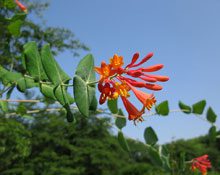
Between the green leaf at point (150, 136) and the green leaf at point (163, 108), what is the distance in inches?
5.9

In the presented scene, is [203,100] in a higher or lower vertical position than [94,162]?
higher

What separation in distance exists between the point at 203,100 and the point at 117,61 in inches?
49.7

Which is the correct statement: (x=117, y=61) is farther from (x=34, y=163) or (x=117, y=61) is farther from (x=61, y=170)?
(x=34, y=163)

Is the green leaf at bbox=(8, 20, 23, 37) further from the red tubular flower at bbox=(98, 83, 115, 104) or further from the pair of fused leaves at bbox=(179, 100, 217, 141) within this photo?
the pair of fused leaves at bbox=(179, 100, 217, 141)

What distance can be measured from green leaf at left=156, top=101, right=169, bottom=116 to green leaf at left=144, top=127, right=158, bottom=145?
5.9 inches

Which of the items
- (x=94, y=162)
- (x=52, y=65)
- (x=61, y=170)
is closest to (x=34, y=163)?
(x=61, y=170)

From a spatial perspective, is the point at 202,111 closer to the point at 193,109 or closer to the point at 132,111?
the point at 193,109

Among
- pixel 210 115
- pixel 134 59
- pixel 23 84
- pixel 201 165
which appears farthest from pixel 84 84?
pixel 201 165

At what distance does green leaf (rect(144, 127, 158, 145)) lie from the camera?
5.14ft

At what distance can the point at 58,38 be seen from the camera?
37.4 ft

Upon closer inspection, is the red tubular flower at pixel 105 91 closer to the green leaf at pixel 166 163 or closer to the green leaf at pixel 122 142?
the green leaf at pixel 122 142

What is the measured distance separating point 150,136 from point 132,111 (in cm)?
73

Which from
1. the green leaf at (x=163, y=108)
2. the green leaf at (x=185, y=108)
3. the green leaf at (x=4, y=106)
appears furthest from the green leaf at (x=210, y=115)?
the green leaf at (x=4, y=106)

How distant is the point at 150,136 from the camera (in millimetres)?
1582
